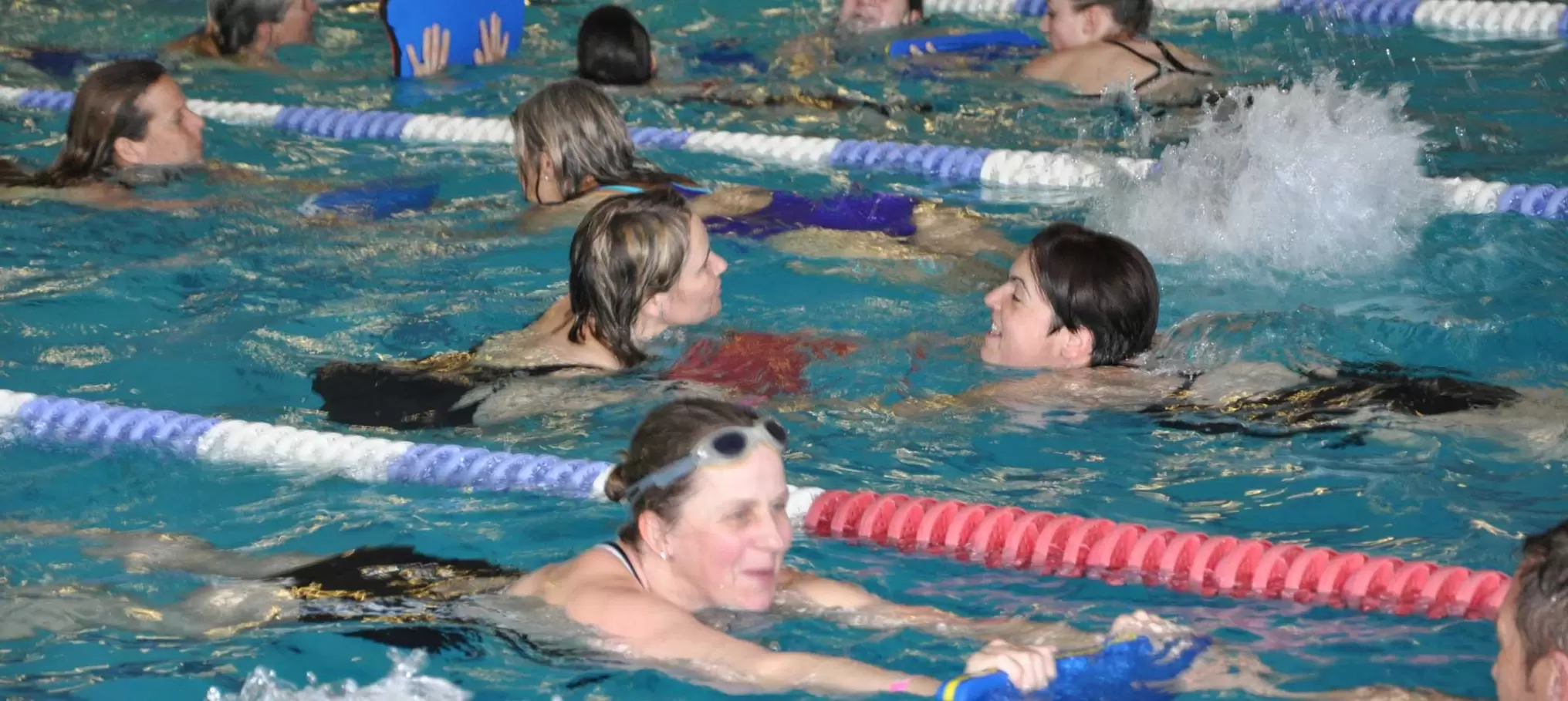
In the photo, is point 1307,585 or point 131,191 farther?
point 131,191

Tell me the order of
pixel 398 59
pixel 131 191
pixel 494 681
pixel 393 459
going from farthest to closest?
pixel 398 59 < pixel 131 191 < pixel 393 459 < pixel 494 681

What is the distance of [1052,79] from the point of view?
25.9 ft

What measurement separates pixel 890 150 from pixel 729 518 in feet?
14.1

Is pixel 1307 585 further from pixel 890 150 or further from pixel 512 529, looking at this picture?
pixel 890 150

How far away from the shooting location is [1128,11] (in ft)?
25.5

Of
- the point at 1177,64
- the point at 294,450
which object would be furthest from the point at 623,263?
the point at 1177,64

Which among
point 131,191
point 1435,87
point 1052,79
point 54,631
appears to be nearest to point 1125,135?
point 1052,79

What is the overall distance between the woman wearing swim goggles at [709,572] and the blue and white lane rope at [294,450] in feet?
2.24

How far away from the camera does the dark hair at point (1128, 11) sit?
772cm

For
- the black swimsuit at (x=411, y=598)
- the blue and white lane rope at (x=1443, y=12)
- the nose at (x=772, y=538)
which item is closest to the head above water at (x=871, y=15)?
the blue and white lane rope at (x=1443, y=12)

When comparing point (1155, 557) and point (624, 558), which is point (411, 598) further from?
Result: point (1155, 557)

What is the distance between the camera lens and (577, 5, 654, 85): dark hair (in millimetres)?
8172

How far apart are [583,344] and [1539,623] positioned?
9.22 ft

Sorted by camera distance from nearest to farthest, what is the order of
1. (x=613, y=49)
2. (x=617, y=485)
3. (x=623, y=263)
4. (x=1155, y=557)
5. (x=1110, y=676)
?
(x=1110, y=676), (x=617, y=485), (x=1155, y=557), (x=623, y=263), (x=613, y=49)
